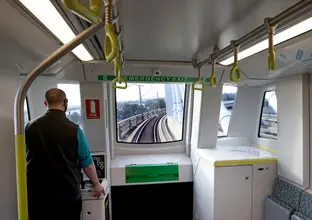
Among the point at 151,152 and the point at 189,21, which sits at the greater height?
the point at 189,21

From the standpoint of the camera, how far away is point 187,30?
61.0 inches

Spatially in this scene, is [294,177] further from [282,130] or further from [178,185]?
[178,185]

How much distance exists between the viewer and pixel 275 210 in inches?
109

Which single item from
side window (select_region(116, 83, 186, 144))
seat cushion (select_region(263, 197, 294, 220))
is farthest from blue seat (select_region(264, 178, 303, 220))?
side window (select_region(116, 83, 186, 144))

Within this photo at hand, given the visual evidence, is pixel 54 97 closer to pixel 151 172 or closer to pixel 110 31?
pixel 110 31

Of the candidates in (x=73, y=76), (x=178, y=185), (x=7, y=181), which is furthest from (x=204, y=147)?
(x=7, y=181)

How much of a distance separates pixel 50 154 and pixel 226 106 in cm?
300

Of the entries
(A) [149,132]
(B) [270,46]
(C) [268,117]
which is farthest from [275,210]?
(B) [270,46]

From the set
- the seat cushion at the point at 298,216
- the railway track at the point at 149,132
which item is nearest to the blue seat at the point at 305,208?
the seat cushion at the point at 298,216

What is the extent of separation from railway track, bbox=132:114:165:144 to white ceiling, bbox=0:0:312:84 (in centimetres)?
185

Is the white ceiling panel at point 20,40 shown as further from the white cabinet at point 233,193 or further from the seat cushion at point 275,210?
the seat cushion at point 275,210

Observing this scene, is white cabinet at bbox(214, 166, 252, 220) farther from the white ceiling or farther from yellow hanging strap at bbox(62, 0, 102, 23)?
yellow hanging strap at bbox(62, 0, 102, 23)

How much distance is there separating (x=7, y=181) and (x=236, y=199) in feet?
8.48

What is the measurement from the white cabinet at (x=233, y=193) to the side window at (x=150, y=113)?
1.27 meters
